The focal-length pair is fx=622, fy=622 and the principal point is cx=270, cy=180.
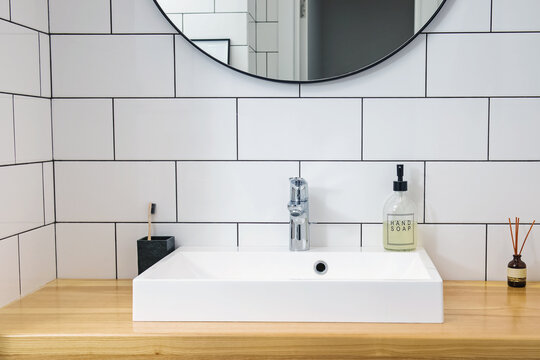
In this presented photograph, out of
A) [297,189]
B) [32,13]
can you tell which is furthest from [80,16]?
[297,189]

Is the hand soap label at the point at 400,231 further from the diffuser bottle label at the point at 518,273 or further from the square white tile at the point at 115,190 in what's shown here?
the square white tile at the point at 115,190

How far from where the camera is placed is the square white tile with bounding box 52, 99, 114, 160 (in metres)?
1.59

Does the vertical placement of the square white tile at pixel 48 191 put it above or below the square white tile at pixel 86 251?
above

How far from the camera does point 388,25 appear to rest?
1.53 metres

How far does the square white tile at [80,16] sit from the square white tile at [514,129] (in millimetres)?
994

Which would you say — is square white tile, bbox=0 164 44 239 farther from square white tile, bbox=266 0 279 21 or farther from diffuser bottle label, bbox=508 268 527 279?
diffuser bottle label, bbox=508 268 527 279

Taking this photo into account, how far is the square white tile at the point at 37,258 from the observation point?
146 cm

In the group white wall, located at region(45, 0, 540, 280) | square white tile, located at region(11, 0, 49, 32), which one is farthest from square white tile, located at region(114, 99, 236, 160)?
square white tile, located at region(11, 0, 49, 32)

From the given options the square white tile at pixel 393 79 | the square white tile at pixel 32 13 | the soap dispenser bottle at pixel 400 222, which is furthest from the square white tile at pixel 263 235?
the square white tile at pixel 32 13

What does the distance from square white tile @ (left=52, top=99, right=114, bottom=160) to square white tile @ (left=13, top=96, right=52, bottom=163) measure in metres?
A: 0.03

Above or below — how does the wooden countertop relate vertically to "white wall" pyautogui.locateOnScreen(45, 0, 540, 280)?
below

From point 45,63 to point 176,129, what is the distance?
0.37 m

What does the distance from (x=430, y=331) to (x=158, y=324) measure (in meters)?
0.52

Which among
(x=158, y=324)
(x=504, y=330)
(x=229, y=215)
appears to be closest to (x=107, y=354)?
(x=158, y=324)
